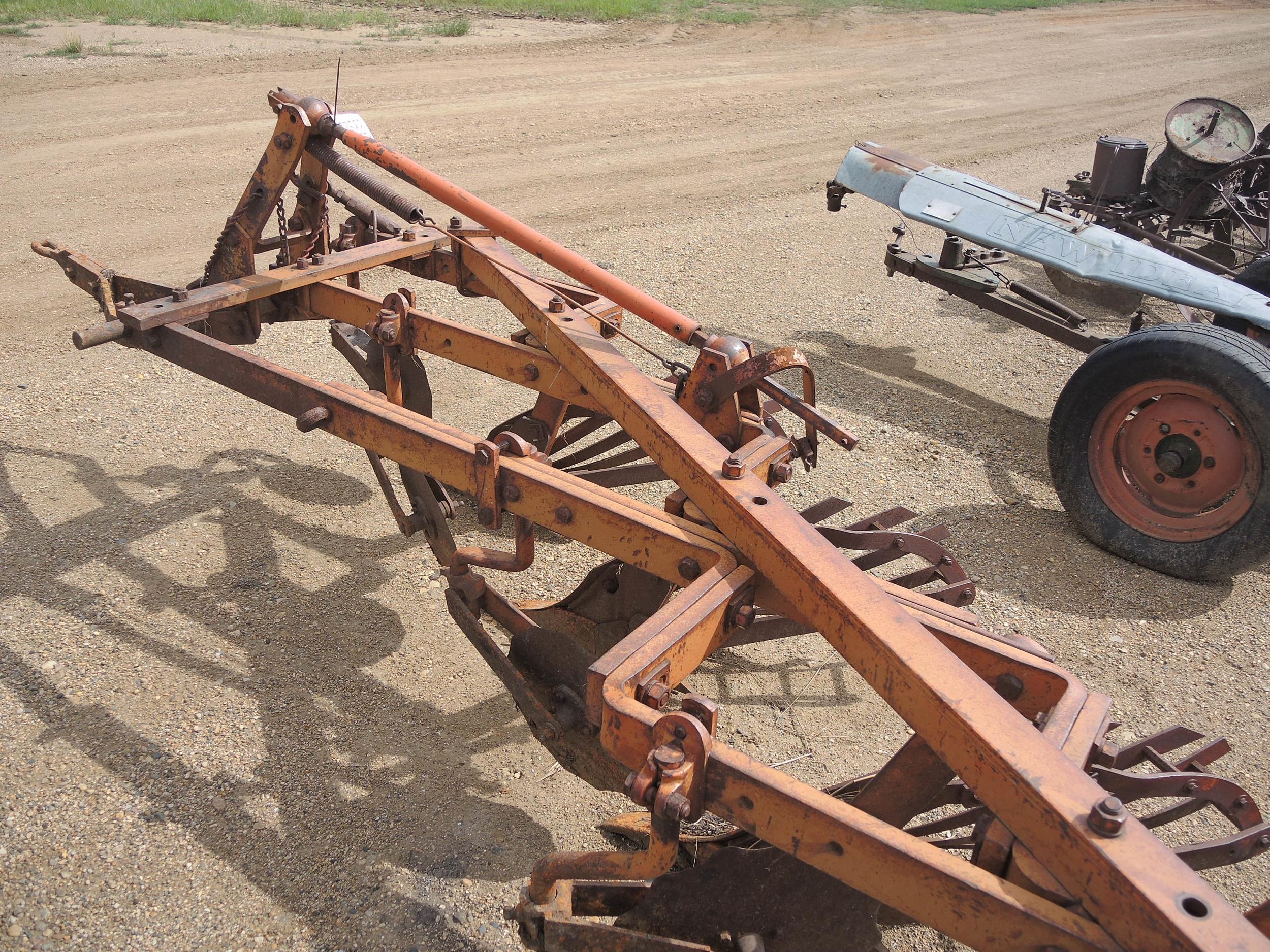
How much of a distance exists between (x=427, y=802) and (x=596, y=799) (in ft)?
1.69

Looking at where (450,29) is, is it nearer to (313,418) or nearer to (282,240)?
(282,240)

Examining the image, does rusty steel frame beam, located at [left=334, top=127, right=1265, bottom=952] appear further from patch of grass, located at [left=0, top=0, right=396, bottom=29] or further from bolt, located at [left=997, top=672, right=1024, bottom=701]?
patch of grass, located at [left=0, top=0, right=396, bottom=29]

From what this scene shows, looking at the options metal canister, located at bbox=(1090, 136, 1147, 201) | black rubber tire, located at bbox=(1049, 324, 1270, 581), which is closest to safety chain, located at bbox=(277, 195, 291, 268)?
black rubber tire, located at bbox=(1049, 324, 1270, 581)

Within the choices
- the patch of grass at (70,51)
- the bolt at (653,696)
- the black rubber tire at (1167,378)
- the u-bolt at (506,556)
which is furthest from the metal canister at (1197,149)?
the patch of grass at (70,51)

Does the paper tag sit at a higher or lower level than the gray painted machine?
higher

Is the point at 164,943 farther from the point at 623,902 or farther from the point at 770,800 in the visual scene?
the point at 770,800

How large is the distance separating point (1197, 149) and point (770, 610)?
20.5 ft

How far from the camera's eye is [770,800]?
1.97 meters

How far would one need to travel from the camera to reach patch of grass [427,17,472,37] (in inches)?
558

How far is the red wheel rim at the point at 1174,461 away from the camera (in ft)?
14.2

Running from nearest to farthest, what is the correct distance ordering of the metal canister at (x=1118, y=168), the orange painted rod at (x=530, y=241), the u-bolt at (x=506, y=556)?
the u-bolt at (x=506, y=556)
the orange painted rod at (x=530, y=241)
the metal canister at (x=1118, y=168)

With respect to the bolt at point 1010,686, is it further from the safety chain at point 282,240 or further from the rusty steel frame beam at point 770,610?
the safety chain at point 282,240

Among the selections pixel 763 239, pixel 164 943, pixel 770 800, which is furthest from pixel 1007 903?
pixel 763 239

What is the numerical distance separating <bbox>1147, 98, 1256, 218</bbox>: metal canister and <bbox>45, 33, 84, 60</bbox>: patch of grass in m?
10.6
